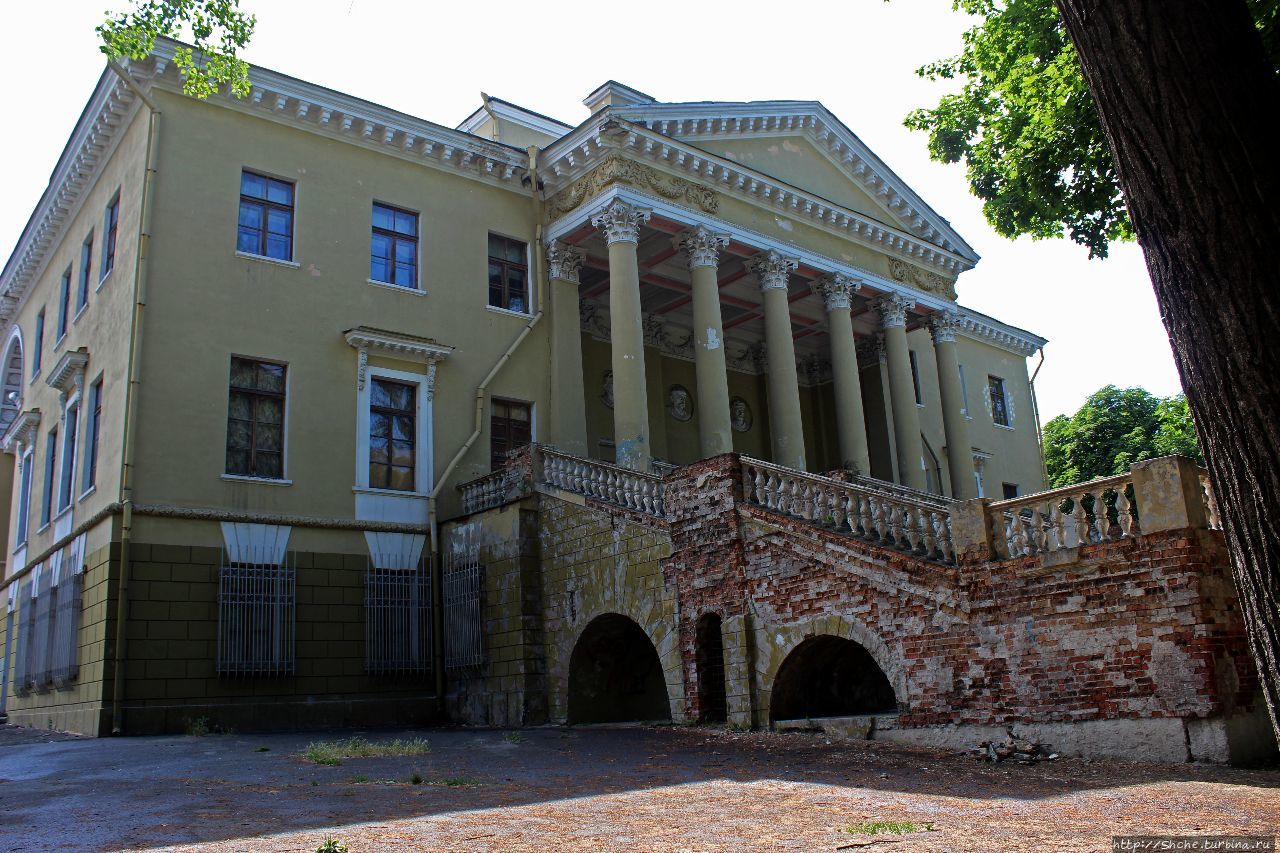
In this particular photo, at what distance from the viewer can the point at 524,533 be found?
18578 millimetres

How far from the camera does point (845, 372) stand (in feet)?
84.5

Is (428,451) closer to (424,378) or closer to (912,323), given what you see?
(424,378)

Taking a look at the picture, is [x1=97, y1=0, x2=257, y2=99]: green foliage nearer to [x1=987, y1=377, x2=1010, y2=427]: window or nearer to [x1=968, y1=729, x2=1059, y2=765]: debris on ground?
[x1=968, y1=729, x2=1059, y2=765]: debris on ground

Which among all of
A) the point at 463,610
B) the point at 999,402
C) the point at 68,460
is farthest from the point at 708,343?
the point at 999,402

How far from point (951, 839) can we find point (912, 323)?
2408cm

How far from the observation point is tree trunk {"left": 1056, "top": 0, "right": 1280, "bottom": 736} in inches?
135

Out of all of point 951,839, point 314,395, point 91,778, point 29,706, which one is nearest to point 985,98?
point 951,839

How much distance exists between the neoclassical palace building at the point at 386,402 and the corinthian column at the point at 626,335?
0.07 m

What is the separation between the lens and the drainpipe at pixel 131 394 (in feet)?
55.5

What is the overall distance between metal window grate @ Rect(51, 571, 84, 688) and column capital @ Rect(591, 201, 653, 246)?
1194cm

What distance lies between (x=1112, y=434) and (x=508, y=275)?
103 ft

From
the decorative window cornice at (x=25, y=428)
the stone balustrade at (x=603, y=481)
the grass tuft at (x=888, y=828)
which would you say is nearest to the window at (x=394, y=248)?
the stone balustrade at (x=603, y=481)

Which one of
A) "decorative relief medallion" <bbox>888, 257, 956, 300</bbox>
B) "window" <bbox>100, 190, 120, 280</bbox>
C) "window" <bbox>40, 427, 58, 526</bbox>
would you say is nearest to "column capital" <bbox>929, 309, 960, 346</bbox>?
"decorative relief medallion" <bbox>888, 257, 956, 300</bbox>

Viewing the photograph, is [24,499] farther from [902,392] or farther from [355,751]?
[902,392]
